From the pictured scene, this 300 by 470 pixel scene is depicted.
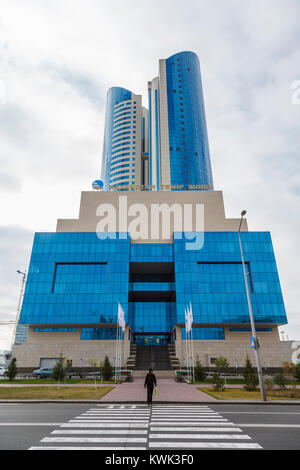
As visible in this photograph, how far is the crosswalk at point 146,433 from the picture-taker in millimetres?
6820

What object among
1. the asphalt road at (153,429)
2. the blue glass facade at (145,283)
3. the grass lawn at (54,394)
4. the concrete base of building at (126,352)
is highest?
the blue glass facade at (145,283)

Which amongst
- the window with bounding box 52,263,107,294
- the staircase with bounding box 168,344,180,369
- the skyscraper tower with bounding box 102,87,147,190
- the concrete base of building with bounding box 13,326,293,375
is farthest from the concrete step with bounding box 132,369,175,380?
the skyscraper tower with bounding box 102,87,147,190

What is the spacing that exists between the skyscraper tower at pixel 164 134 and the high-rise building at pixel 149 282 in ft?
155

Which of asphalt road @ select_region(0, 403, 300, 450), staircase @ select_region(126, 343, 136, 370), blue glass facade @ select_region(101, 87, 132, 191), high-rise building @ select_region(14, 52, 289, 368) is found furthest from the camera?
blue glass facade @ select_region(101, 87, 132, 191)

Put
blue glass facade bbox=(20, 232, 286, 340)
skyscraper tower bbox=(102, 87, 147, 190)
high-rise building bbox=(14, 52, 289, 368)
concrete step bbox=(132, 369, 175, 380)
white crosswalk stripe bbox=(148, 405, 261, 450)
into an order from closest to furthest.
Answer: white crosswalk stripe bbox=(148, 405, 261, 450) → concrete step bbox=(132, 369, 175, 380) → high-rise building bbox=(14, 52, 289, 368) → blue glass facade bbox=(20, 232, 286, 340) → skyscraper tower bbox=(102, 87, 147, 190)

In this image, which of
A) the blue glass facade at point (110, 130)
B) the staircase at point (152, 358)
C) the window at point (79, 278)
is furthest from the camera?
the blue glass facade at point (110, 130)

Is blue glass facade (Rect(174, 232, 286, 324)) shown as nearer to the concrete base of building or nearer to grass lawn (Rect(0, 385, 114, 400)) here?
the concrete base of building

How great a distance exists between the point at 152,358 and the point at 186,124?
104887mm

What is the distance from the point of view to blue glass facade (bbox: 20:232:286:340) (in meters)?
51.0

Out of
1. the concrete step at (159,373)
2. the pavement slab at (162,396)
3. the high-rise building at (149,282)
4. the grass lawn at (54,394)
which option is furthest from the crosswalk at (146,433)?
the high-rise building at (149,282)

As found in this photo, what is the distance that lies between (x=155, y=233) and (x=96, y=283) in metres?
18.1

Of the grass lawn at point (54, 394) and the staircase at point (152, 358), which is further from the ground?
the staircase at point (152, 358)

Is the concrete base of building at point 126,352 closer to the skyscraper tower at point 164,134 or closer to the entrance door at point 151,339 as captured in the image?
the entrance door at point 151,339

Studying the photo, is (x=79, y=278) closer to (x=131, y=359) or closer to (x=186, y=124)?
(x=131, y=359)
